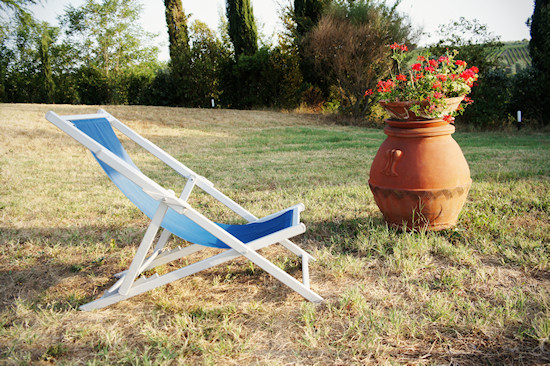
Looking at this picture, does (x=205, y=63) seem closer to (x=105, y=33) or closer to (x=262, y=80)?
(x=262, y=80)

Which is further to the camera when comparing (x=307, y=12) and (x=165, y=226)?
(x=307, y=12)

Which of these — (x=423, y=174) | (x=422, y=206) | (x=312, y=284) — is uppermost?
(x=423, y=174)

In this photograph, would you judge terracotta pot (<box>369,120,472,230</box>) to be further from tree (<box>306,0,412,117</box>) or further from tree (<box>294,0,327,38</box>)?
tree (<box>294,0,327,38</box>)

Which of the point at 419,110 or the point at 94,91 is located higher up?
the point at 94,91

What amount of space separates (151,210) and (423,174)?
7.05ft

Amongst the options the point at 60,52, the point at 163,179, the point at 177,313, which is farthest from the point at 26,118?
the point at 60,52

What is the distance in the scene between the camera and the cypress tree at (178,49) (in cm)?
1797

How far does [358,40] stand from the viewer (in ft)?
46.6

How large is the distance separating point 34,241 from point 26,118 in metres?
8.99

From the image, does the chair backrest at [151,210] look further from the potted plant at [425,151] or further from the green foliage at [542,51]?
the green foliage at [542,51]

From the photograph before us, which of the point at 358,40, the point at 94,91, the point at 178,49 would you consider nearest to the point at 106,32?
the point at 94,91

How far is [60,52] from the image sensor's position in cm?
2598

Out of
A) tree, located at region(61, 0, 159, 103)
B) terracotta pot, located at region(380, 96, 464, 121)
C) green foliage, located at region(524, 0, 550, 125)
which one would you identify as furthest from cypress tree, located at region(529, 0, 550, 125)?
tree, located at region(61, 0, 159, 103)

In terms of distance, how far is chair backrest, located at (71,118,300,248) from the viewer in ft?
8.46
